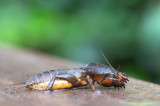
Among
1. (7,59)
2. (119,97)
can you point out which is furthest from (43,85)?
(7,59)

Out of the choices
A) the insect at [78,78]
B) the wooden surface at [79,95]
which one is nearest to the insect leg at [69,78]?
the insect at [78,78]

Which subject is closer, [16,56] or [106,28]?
[16,56]

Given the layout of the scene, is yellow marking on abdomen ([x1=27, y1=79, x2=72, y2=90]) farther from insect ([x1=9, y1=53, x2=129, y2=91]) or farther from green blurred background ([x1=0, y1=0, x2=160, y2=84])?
green blurred background ([x1=0, y1=0, x2=160, y2=84])

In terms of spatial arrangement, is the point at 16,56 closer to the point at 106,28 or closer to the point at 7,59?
the point at 7,59

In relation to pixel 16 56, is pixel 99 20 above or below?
above

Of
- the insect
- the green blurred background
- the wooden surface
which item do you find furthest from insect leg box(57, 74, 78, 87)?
the green blurred background

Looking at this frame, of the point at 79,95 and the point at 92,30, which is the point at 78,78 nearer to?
the point at 79,95

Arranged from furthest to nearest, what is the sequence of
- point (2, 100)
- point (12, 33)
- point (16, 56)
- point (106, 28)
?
1. point (12, 33)
2. point (106, 28)
3. point (16, 56)
4. point (2, 100)

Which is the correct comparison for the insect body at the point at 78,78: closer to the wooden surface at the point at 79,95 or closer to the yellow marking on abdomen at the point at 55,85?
the yellow marking on abdomen at the point at 55,85
